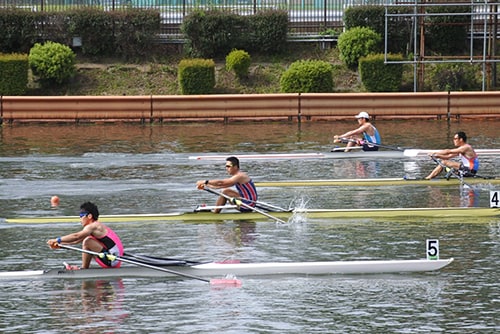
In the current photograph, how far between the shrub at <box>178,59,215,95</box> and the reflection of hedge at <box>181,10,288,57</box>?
2.96 m

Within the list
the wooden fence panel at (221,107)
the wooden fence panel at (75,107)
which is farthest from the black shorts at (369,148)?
the wooden fence panel at (75,107)

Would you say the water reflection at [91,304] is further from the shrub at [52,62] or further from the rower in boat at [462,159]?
the shrub at [52,62]

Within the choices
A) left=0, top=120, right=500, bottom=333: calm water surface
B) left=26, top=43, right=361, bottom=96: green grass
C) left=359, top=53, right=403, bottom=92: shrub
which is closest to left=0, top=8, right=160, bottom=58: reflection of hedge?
left=26, top=43, right=361, bottom=96: green grass

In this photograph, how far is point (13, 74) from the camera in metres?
43.2

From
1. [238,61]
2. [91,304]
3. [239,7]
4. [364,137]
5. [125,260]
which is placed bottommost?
[91,304]

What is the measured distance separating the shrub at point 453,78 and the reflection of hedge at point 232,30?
22.3 ft

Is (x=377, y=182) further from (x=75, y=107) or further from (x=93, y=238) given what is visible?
(x=75, y=107)

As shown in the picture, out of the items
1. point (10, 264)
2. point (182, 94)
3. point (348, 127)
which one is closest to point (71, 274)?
point (10, 264)

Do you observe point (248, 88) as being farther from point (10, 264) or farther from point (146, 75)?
point (10, 264)

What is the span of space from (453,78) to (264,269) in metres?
27.8

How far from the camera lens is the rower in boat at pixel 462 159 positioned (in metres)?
26.9

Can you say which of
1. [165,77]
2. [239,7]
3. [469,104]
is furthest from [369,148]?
[239,7]

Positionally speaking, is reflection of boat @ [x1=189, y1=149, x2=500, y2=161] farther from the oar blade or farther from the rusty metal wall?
the oar blade

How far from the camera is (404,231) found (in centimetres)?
2186
